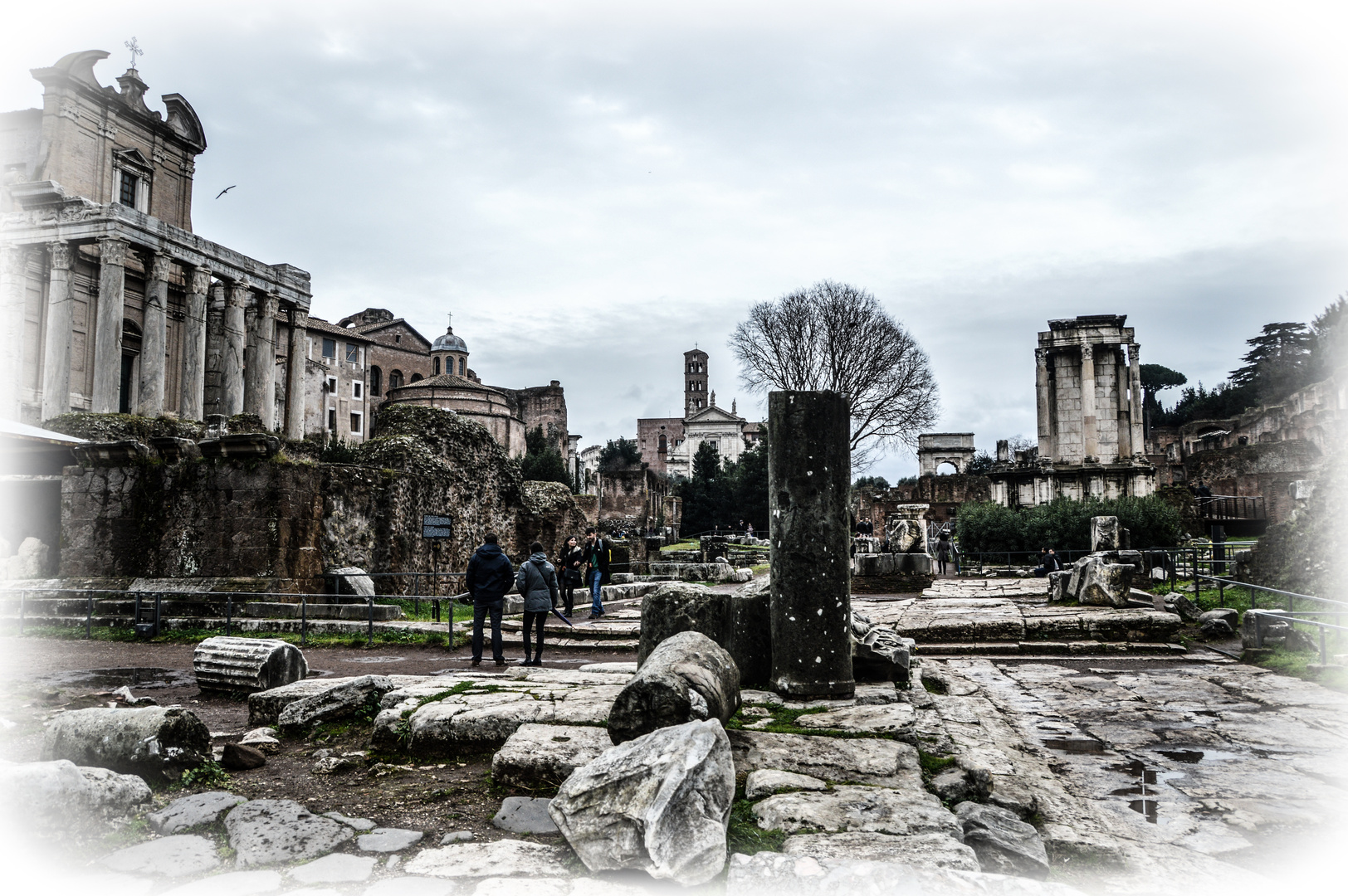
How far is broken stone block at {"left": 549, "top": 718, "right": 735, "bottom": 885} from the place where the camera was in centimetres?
307

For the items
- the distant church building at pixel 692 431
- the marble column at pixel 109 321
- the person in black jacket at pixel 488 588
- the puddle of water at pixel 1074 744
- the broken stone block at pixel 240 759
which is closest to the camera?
the broken stone block at pixel 240 759

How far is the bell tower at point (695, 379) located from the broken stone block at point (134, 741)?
101 metres

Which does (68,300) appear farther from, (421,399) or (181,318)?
(421,399)

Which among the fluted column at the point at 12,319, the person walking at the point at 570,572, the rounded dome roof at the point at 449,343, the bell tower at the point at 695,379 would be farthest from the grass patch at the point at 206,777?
the bell tower at the point at 695,379

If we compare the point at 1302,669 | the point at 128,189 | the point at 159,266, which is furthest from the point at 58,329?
the point at 1302,669

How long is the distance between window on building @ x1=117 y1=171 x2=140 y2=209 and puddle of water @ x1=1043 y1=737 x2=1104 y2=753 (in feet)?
149

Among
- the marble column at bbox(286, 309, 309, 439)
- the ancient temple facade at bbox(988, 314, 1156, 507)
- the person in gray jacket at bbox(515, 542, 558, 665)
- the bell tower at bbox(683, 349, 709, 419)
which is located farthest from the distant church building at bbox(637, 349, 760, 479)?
the person in gray jacket at bbox(515, 542, 558, 665)

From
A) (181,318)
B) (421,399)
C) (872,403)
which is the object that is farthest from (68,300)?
(872,403)

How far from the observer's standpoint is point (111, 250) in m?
31.9

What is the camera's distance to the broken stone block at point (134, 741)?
4.41 meters

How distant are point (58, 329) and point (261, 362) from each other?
797cm

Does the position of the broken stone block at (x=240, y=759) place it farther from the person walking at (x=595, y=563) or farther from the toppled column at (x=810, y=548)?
the person walking at (x=595, y=563)

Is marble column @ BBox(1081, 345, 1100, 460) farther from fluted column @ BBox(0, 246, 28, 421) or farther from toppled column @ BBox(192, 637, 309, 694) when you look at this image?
fluted column @ BBox(0, 246, 28, 421)

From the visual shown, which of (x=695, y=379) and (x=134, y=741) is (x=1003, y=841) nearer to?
(x=134, y=741)
